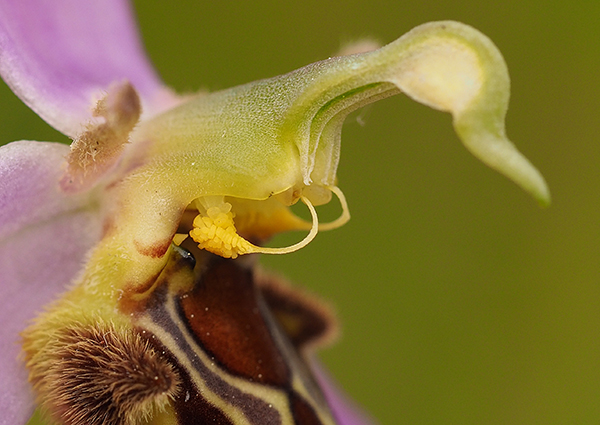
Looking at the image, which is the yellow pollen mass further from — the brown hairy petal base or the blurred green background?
the blurred green background

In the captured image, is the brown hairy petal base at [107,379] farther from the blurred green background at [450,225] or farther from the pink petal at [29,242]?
the blurred green background at [450,225]

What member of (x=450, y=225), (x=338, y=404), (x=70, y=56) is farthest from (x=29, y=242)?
(x=450, y=225)

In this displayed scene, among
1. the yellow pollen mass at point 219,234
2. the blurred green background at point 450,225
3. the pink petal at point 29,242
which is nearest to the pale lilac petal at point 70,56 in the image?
the pink petal at point 29,242

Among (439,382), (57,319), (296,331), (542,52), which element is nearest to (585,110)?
(542,52)

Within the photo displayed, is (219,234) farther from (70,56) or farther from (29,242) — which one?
(70,56)

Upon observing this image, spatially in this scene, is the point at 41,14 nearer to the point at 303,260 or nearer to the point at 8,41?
the point at 8,41

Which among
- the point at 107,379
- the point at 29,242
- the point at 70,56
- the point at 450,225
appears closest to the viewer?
the point at 107,379
